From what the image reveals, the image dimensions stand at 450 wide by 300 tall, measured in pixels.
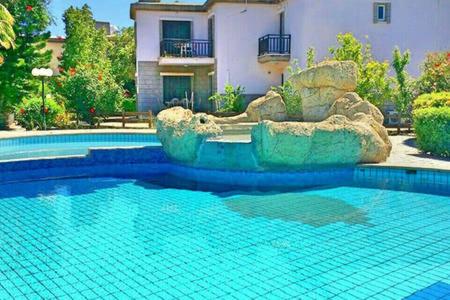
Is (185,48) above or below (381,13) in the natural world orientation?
below

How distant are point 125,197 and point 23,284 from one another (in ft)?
13.1

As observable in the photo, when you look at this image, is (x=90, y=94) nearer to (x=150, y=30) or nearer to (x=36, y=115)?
(x=36, y=115)

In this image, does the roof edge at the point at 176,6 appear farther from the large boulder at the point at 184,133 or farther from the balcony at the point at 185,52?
the large boulder at the point at 184,133

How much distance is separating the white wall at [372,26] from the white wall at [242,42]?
4.47ft

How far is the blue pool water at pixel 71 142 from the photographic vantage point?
14214 millimetres

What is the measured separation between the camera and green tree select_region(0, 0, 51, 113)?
18.9m

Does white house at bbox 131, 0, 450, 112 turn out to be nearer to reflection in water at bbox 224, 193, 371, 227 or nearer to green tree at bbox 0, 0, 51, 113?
green tree at bbox 0, 0, 51, 113

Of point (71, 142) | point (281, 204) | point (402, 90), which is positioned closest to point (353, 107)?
point (281, 204)

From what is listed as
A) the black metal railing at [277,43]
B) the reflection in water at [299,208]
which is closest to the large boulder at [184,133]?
the reflection in water at [299,208]

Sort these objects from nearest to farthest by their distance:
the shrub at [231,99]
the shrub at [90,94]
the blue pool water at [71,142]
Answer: the blue pool water at [71,142]
the shrub at [90,94]
the shrub at [231,99]

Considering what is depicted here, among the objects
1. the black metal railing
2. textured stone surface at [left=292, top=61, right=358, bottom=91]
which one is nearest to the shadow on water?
textured stone surface at [left=292, top=61, right=358, bottom=91]

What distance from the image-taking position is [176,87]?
24.0 meters

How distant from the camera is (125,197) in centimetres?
842

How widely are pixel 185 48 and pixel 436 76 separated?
471 inches
